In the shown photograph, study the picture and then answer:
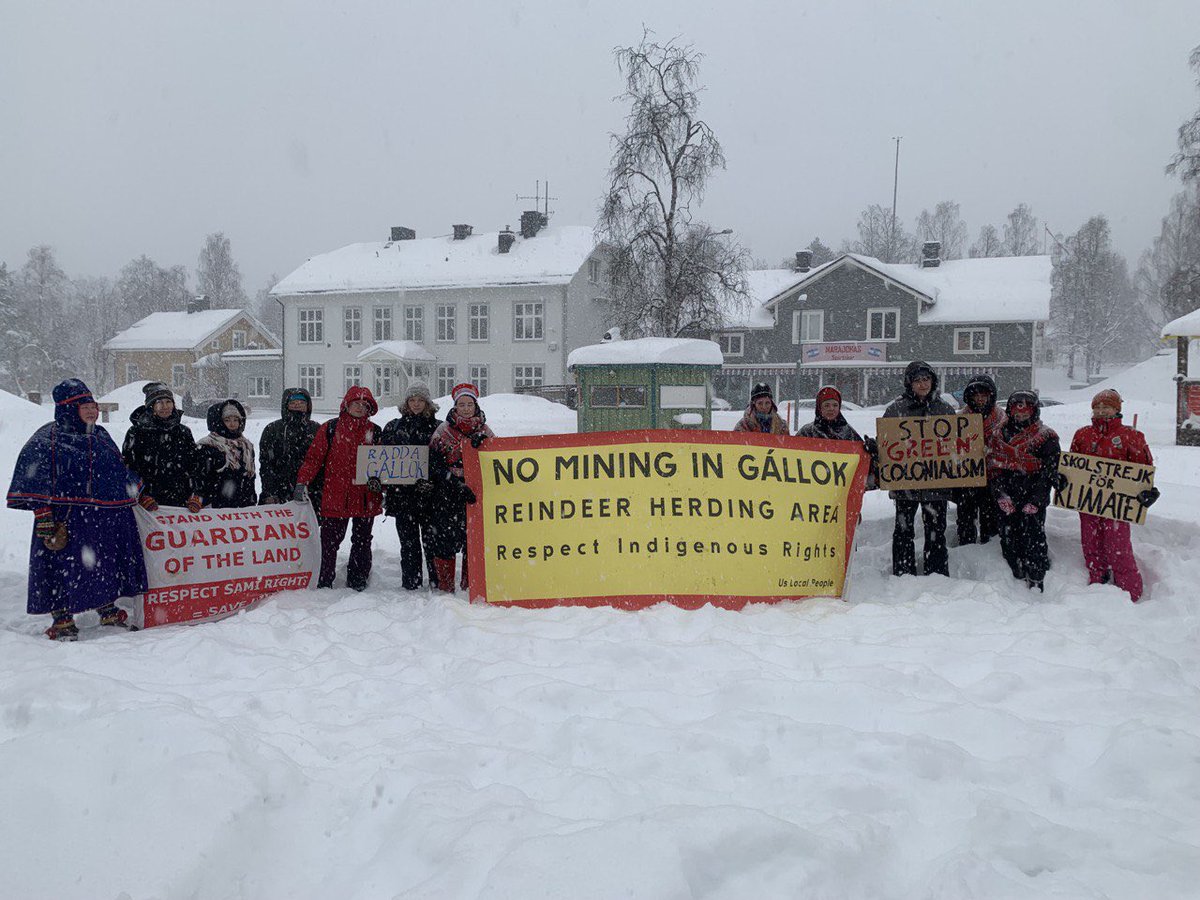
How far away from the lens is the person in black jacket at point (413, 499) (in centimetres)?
665

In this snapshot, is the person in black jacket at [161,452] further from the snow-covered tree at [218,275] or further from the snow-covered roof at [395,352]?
the snow-covered tree at [218,275]

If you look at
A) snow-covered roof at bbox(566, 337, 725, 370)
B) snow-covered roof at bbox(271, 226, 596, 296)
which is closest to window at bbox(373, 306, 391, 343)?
snow-covered roof at bbox(271, 226, 596, 296)

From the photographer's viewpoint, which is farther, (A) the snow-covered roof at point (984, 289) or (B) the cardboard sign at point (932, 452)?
(A) the snow-covered roof at point (984, 289)

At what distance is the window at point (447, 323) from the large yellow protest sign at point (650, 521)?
3585 cm

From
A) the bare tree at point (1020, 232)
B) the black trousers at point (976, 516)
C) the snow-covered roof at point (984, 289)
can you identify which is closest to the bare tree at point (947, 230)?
the bare tree at point (1020, 232)

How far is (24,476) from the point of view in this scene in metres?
5.41

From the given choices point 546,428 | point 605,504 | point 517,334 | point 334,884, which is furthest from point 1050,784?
point 517,334

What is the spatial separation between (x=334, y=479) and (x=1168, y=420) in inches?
1151

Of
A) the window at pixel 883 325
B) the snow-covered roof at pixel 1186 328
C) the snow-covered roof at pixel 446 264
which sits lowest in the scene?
the snow-covered roof at pixel 1186 328

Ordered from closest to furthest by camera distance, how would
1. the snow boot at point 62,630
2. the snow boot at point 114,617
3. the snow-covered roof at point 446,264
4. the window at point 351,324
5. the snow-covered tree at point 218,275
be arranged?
the snow boot at point 62,630 → the snow boot at point 114,617 → the snow-covered roof at point 446,264 → the window at point 351,324 → the snow-covered tree at point 218,275

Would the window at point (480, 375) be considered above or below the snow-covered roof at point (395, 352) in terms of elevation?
below

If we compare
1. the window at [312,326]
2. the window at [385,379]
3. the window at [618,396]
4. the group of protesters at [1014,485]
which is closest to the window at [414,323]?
the window at [385,379]

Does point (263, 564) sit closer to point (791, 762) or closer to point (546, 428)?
point (791, 762)

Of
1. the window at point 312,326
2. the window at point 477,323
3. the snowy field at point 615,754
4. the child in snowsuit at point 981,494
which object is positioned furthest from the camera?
the window at point 312,326
